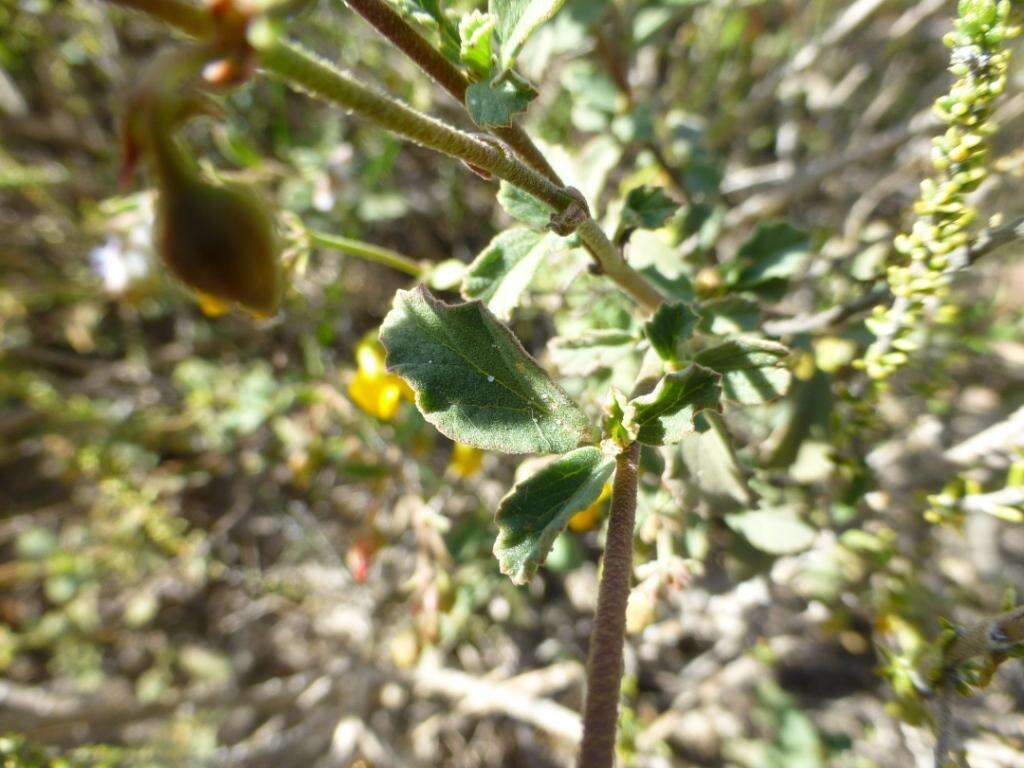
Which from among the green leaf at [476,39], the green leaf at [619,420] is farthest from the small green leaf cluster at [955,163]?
the green leaf at [476,39]

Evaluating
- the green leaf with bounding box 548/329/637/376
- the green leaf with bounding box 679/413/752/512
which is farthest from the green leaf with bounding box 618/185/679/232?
the green leaf with bounding box 679/413/752/512

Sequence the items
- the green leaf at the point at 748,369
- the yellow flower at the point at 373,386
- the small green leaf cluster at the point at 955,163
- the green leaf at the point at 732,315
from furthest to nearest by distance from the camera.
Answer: the yellow flower at the point at 373,386 < the green leaf at the point at 732,315 < the green leaf at the point at 748,369 < the small green leaf cluster at the point at 955,163

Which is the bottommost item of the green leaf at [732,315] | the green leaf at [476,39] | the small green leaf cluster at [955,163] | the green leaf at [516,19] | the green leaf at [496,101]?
the green leaf at [732,315]

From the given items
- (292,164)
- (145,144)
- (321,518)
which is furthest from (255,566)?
(145,144)

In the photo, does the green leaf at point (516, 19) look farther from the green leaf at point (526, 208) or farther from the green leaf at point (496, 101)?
the green leaf at point (526, 208)

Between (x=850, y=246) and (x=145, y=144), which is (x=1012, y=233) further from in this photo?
(x=145, y=144)

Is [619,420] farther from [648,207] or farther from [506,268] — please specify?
[648,207]

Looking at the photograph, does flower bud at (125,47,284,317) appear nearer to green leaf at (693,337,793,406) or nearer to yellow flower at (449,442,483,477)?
green leaf at (693,337,793,406)
